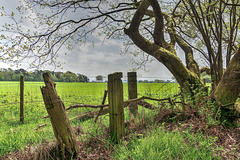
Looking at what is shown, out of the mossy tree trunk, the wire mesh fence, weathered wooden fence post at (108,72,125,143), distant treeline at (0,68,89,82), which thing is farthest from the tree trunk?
distant treeline at (0,68,89,82)

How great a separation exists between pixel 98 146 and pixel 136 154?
0.75 meters

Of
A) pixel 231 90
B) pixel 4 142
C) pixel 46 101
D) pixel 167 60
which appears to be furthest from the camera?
pixel 167 60

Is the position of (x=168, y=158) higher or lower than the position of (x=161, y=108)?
lower

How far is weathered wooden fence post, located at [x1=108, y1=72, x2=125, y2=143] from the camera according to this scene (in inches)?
103

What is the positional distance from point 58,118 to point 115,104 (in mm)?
973

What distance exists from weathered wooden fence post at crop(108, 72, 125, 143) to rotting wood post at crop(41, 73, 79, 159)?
77 cm

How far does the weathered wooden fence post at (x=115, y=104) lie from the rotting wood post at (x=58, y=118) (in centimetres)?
77

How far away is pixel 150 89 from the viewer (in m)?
4.87

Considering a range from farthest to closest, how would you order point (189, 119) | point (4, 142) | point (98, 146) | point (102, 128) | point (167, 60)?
point (167, 60)
point (189, 119)
point (4, 142)
point (102, 128)
point (98, 146)

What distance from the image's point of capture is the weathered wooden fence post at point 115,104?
8.57ft

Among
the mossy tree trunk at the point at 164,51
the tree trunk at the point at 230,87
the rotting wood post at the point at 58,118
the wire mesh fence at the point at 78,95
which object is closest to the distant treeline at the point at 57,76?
the wire mesh fence at the point at 78,95

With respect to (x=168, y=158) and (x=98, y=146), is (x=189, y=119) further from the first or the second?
(x=98, y=146)

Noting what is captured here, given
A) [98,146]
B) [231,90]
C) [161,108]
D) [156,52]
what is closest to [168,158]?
[98,146]

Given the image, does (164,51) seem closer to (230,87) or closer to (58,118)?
(230,87)
